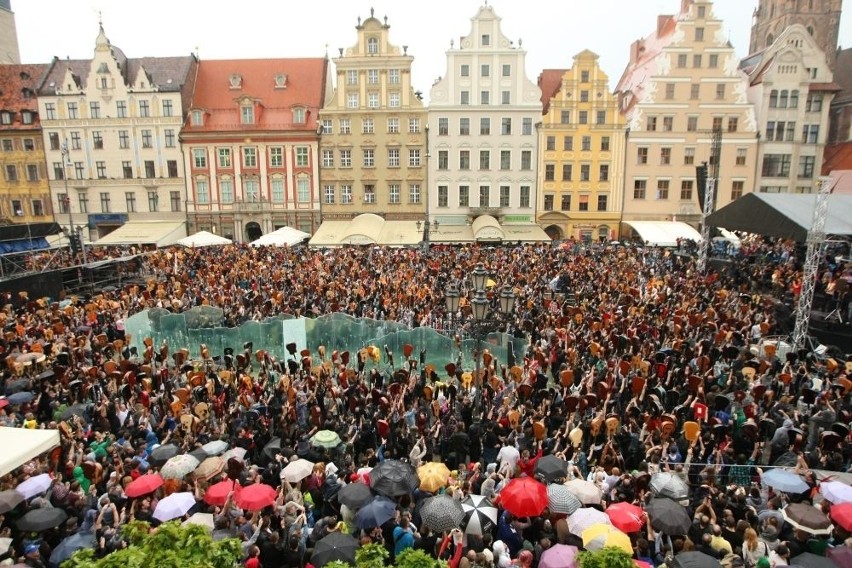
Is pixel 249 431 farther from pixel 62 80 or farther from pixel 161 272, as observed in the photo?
pixel 62 80

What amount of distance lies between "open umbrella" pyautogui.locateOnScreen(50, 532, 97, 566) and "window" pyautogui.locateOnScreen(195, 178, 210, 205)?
38216mm

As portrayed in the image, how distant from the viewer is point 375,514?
7746 mm

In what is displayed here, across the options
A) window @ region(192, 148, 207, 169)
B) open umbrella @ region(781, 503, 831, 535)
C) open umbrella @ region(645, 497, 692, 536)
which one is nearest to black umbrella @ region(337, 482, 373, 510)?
open umbrella @ region(645, 497, 692, 536)

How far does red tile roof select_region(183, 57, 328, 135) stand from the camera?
4228 cm

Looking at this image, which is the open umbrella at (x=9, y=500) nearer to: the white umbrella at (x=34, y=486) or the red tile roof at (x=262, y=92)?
the white umbrella at (x=34, y=486)

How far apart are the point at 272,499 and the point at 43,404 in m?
7.93

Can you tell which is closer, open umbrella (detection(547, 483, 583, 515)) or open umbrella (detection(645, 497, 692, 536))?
open umbrella (detection(645, 497, 692, 536))

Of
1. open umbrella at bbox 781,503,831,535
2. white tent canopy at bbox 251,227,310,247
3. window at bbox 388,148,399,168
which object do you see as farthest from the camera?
window at bbox 388,148,399,168

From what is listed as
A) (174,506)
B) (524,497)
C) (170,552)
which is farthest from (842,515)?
(174,506)

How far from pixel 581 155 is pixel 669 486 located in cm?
3538

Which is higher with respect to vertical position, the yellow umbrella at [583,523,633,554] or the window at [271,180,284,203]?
the window at [271,180,284,203]

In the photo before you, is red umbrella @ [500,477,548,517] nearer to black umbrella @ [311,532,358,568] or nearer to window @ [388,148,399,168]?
black umbrella @ [311,532,358,568]

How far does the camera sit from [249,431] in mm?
11086

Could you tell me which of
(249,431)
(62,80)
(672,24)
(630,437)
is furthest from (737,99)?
(62,80)
